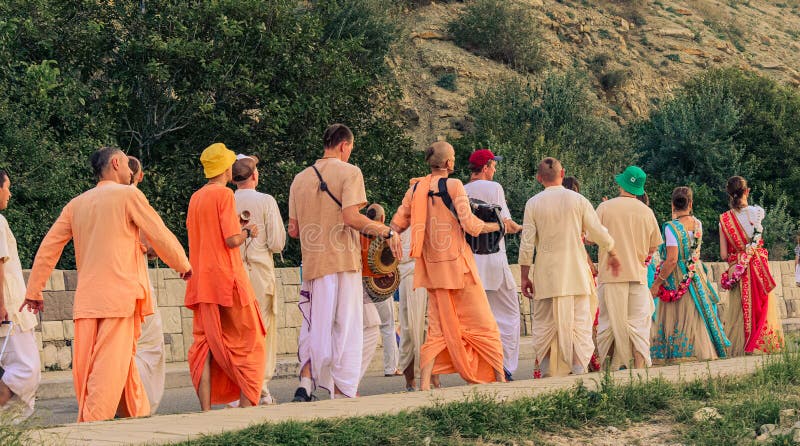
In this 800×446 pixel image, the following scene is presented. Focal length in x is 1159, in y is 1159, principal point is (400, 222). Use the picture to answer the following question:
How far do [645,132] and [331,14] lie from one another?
10778 millimetres

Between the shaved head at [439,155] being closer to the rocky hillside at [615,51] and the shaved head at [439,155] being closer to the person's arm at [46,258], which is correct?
the person's arm at [46,258]

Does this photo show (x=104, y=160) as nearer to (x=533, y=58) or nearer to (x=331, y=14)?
(x=331, y=14)

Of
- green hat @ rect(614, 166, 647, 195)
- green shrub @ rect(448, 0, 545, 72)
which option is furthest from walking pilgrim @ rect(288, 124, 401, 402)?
green shrub @ rect(448, 0, 545, 72)

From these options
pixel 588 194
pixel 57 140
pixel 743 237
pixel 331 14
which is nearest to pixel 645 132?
pixel 588 194

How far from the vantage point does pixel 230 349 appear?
8.57 meters

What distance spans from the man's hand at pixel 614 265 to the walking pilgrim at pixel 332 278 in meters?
2.83

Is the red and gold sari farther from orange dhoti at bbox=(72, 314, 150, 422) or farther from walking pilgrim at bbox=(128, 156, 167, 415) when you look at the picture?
orange dhoti at bbox=(72, 314, 150, 422)

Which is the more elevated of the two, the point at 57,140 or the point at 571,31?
the point at 571,31

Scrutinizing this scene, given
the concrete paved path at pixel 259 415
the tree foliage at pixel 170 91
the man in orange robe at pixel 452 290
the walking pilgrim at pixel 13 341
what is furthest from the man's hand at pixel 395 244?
the tree foliage at pixel 170 91

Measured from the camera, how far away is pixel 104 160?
794 cm

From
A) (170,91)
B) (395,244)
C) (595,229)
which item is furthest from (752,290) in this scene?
(170,91)

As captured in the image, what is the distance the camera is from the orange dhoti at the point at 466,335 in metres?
9.33

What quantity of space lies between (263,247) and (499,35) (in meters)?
36.4

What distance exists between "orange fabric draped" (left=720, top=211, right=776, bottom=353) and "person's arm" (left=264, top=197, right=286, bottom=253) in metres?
5.15
